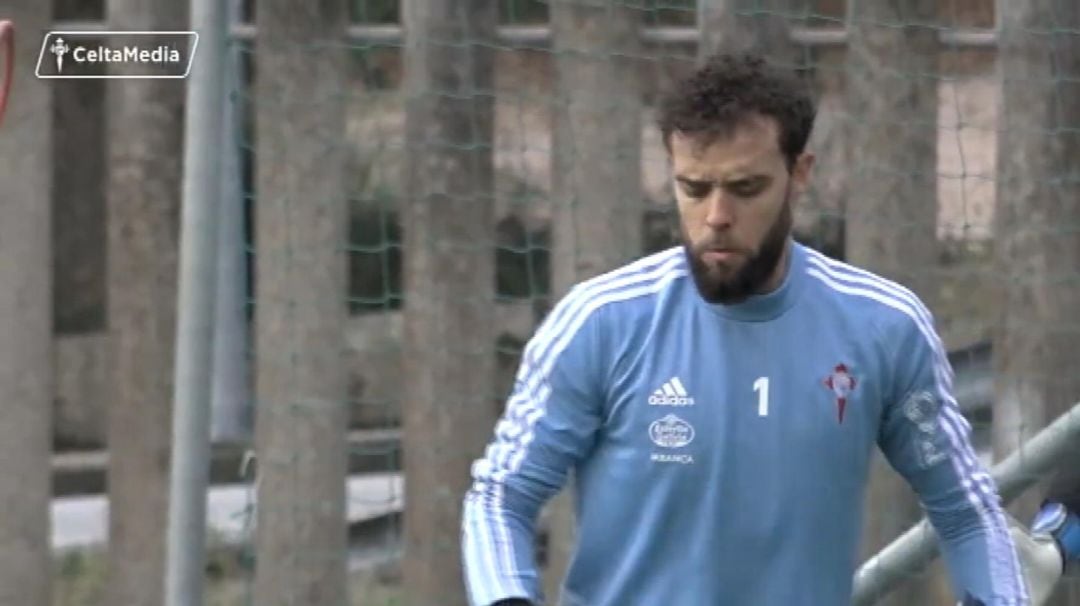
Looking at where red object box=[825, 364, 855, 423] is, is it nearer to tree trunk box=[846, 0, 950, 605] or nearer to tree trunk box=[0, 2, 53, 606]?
tree trunk box=[846, 0, 950, 605]

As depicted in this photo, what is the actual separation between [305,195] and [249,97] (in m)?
0.25

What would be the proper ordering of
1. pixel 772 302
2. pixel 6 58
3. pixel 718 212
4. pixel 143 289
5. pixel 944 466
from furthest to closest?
pixel 143 289 < pixel 6 58 < pixel 944 466 < pixel 772 302 < pixel 718 212

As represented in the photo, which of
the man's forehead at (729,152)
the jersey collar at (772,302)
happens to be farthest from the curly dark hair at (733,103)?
the jersey collar at (772,302)

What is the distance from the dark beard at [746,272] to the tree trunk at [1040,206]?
1.89 meters

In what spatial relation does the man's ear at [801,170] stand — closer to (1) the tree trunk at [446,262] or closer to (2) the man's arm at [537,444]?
(2) the man's arm at [537,444]

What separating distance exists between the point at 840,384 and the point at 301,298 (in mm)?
1971

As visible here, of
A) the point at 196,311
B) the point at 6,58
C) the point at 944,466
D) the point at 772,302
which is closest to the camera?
the point at 772,302

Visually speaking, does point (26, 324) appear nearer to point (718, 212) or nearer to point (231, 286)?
point (231, 286)

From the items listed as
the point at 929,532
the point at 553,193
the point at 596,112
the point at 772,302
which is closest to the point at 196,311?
the point at 553,193

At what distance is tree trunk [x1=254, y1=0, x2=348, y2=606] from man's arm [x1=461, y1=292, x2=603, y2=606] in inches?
70.0

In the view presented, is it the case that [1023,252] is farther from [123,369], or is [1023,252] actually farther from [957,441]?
[123,369]

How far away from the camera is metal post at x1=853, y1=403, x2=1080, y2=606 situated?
5117 mm

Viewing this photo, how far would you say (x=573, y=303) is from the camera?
340 cm

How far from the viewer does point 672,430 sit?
3.32 meters
